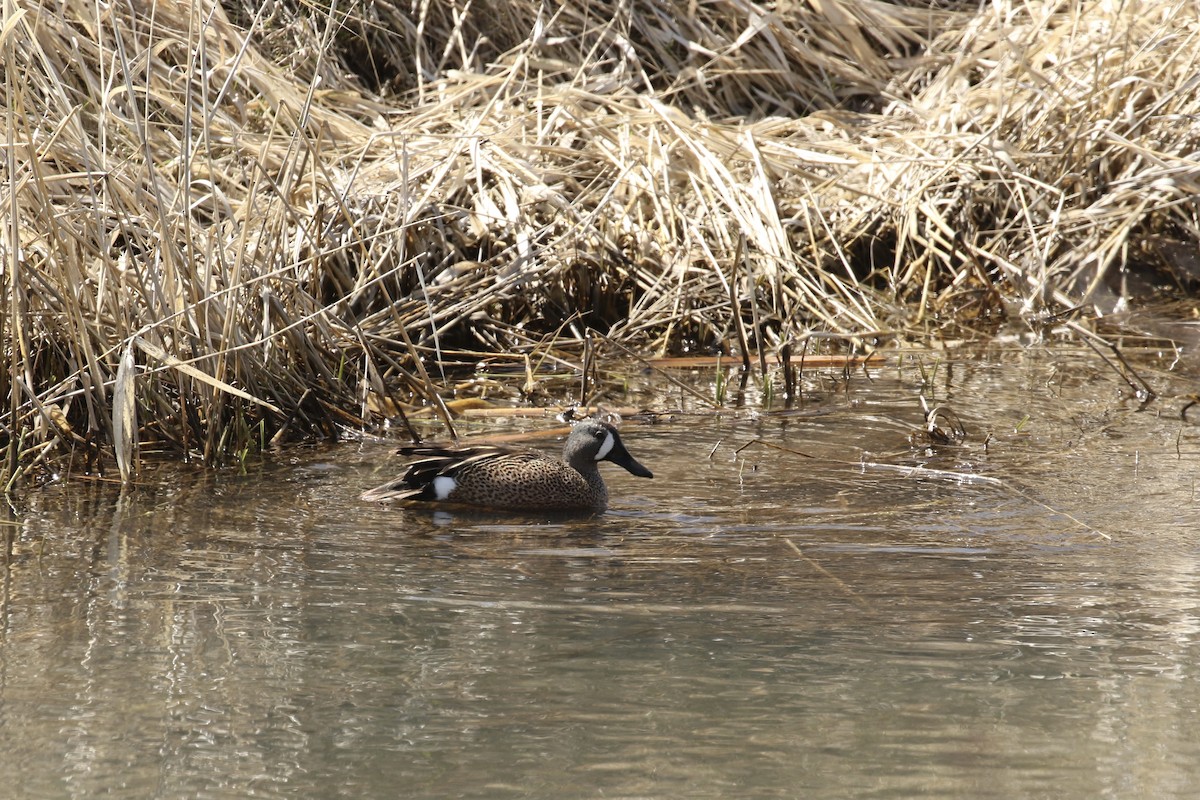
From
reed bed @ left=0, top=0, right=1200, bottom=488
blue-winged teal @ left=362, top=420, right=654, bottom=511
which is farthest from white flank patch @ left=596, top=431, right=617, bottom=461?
reed bed @ left=0, top=0, right=1200, bottom=488

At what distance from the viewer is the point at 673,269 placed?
7.78 meters

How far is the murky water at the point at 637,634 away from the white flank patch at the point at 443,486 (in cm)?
9

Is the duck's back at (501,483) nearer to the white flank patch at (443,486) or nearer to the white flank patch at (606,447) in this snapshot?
the white flank patch at (443,486)

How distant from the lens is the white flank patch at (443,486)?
5.02m

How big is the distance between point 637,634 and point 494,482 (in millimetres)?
1585

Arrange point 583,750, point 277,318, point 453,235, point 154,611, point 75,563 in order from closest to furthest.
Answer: point 583,750 → point 154,611 → point 75,563 → point 277,318 → point 453,235

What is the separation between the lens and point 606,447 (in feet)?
17.4

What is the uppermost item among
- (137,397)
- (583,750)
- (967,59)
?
(967,59)

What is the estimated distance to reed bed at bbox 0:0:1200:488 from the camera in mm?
5457

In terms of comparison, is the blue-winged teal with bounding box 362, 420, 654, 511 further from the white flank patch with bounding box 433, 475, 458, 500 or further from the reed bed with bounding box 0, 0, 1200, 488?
the reed bed with bounding box 0, 0, 1200, 488

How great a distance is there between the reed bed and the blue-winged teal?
0.67m

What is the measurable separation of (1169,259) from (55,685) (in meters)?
6.99

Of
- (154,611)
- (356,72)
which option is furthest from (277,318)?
(356,72)

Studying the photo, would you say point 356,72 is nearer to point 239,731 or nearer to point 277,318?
point 277,318
